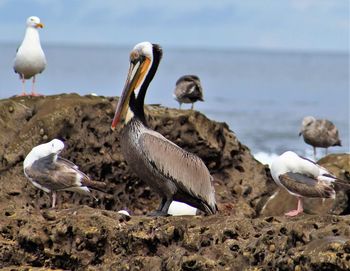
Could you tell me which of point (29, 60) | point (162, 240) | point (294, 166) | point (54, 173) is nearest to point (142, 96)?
point (54, 173)

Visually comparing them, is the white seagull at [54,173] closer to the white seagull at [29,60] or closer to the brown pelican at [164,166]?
the brown pelican at [164,166]

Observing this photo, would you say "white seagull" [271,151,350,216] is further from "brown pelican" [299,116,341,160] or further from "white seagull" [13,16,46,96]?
"brown pelican" [299,116,341,160]

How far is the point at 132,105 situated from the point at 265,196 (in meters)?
4.38

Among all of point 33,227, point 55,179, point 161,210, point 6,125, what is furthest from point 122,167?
point 33,227

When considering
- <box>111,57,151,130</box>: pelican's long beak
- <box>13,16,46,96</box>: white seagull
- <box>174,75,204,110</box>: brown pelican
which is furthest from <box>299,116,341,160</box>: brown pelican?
<box>111,57,151,130</box>: pelican's long beak

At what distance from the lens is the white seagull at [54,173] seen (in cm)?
1145

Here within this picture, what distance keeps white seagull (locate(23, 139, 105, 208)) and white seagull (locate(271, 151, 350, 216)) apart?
237 cm

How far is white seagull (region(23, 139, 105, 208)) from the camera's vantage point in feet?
37.6

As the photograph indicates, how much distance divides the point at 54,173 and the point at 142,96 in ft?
4.44

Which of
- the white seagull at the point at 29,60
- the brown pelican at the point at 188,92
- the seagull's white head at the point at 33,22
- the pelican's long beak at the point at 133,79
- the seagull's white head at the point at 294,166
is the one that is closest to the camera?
the pelican's long beak at the point at 133,79

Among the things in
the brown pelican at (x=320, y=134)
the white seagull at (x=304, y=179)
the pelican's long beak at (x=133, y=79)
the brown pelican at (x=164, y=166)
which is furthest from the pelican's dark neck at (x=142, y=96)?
the brown pelican at (x=320, y=134)

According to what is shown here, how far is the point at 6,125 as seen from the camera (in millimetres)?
13539

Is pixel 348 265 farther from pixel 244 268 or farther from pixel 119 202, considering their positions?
pixel 119 202

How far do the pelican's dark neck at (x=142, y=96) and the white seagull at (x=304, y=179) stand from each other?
7.86 feet
